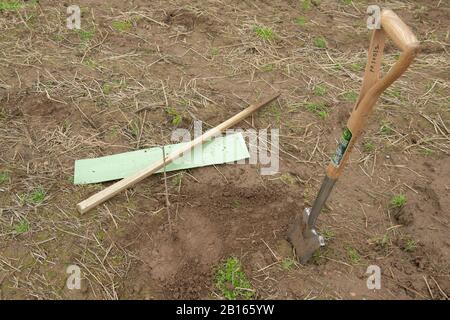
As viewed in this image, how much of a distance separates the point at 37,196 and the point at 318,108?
2.07 meters

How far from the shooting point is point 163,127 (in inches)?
116

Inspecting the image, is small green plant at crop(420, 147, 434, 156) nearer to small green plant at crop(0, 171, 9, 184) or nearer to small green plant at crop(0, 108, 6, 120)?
small green plant at crop(0, 171, 9, 184)

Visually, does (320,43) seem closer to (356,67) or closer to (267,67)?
(356,67)

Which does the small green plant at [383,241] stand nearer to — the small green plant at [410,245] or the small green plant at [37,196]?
the small green plant at [410,245]

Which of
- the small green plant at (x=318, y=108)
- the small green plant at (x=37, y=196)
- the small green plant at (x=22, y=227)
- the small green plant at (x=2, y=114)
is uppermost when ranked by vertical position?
the small green plant at (x=318, y=108)

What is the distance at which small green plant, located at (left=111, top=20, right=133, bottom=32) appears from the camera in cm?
379

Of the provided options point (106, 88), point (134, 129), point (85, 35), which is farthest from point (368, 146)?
point (85, 35)

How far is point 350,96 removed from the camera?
3.31 meters

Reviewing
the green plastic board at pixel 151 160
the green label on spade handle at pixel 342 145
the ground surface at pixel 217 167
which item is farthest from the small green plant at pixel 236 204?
the green label on spade handle at pixel 342 145

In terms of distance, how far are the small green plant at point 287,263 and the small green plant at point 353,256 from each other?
0.32 m

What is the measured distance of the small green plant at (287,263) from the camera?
221cm

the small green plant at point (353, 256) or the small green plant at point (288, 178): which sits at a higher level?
the small green plant at point (288, 178)
